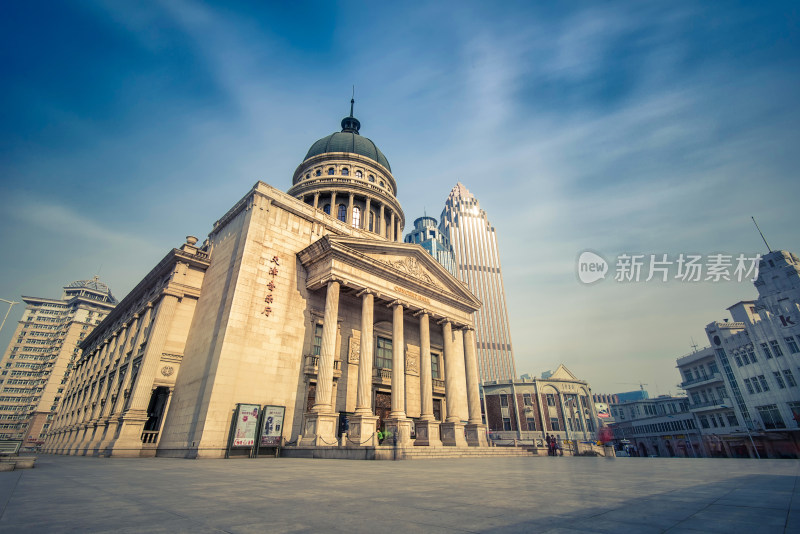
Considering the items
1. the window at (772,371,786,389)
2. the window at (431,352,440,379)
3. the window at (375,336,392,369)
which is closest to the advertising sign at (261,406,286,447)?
the window at (375,336,392,369)

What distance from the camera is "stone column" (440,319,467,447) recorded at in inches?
958

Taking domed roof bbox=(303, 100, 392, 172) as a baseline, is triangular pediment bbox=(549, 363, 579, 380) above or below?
below

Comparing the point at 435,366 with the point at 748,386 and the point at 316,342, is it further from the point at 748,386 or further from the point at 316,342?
the point at 748,386

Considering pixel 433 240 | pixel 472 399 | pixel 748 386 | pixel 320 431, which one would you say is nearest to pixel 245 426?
pixel 320 431

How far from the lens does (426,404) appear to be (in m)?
24.2

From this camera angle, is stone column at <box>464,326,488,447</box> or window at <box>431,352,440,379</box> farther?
window at <box>431,352,440,379</box>

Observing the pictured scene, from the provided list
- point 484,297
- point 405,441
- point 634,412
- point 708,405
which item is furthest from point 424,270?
point 484,297

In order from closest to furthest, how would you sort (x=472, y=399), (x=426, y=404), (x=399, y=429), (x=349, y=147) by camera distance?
1. (x=399, y=429)
2. (x=426, y=404)
3. (x=472, y=399)
4. (x=349, y=147)

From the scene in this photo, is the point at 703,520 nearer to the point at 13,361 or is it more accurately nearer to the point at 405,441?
the point at 405,441

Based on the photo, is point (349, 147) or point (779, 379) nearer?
point (779, 379)

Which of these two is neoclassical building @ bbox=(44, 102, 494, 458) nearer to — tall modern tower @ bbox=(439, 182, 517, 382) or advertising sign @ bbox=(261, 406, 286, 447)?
advertising sign @ bbox=(261, 406, 286, 447)

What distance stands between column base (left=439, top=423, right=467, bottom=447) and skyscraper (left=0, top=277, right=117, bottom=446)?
9347 cm

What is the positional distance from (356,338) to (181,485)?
1940 cm

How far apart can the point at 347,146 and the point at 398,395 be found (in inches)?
1357
